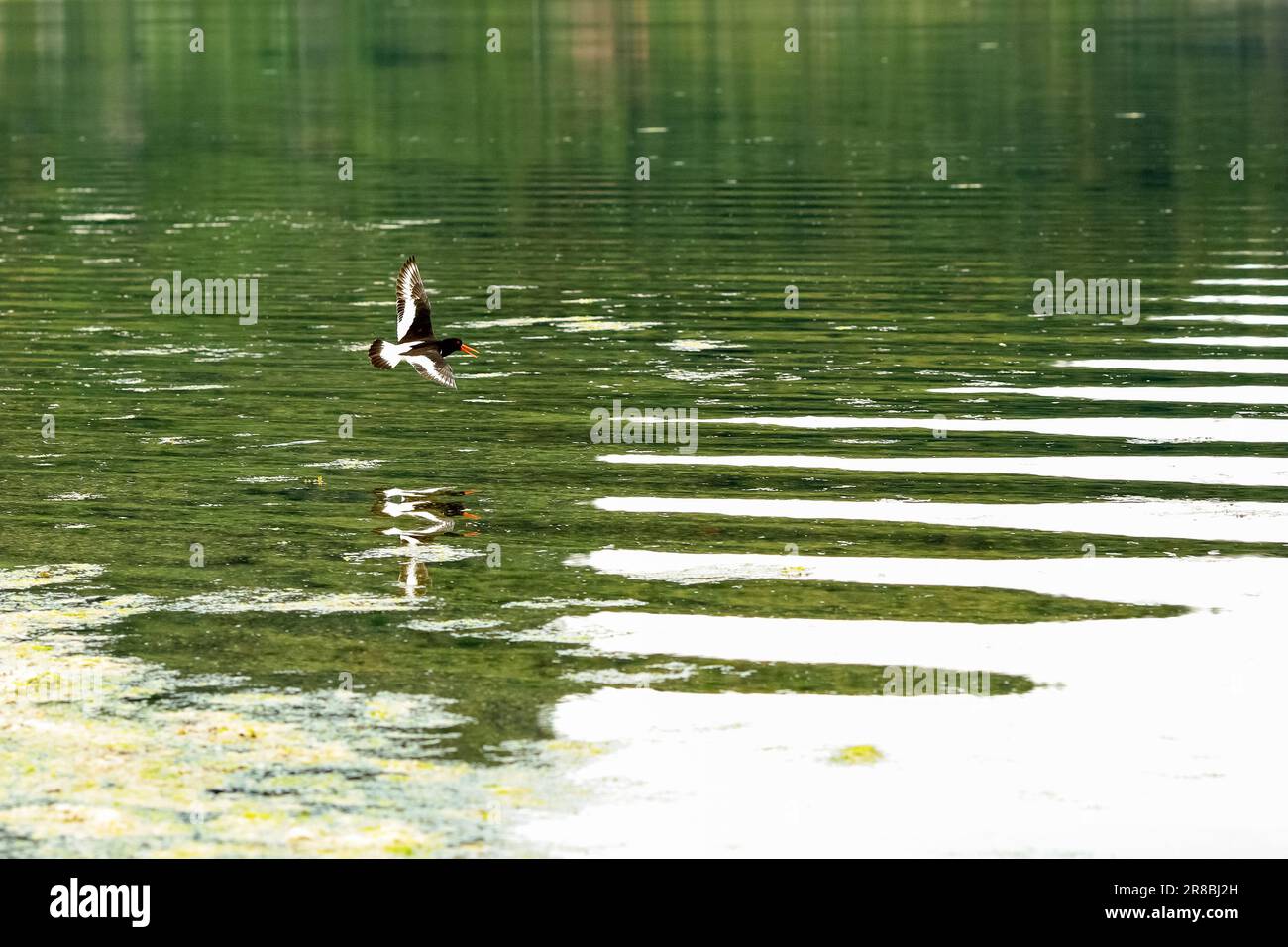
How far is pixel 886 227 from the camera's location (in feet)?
98.3

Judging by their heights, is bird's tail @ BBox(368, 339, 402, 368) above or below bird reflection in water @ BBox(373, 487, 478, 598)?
above

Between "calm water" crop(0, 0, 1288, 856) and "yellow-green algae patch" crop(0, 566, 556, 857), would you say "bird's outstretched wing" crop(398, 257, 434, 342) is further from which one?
"yellow-green algae patch" crop(0, 566, 556, 857)

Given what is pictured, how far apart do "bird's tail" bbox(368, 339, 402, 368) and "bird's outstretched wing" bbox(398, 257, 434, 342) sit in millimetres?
156

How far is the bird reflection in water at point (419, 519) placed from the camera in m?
13.3

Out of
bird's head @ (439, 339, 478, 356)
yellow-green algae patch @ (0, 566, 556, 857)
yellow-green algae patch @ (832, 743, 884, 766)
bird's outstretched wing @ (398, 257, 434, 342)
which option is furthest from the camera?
bird's outstretched wing @ (398, 257, 434, 342)

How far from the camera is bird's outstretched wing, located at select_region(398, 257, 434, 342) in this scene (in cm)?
1688

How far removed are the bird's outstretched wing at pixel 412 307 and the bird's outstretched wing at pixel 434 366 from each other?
15cm

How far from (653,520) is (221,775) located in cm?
518

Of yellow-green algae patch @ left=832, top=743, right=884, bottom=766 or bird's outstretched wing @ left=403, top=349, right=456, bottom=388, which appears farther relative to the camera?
bird's outstretched wing @ left=403, top=349, right=456, bottom=388

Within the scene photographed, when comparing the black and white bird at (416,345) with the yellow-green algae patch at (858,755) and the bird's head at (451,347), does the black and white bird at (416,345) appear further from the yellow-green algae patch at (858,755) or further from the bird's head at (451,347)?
the yellow-green algae patch at (858,755)

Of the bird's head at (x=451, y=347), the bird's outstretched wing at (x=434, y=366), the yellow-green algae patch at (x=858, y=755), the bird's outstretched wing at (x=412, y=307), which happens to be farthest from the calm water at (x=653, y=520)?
the bird's outstretched wing at (x=412, y=307)

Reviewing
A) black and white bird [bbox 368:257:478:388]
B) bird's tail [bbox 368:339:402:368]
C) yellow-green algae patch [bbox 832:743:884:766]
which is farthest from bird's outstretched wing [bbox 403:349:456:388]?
yellow-green algae patch [bbox 832:743:884:766]
